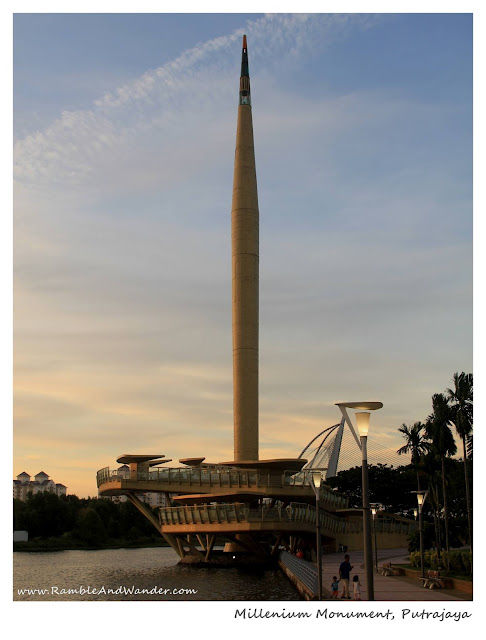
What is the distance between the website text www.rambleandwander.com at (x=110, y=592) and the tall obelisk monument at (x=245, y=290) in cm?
2463

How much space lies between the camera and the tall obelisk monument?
219 feet

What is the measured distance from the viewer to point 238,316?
68.5 m

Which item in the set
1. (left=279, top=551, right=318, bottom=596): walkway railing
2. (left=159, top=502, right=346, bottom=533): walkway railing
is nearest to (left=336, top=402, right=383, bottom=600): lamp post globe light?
(left=279, top=551, right=318, bottom=596): walkway railing

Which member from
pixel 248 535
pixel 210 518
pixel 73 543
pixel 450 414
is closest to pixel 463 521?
pixel 450 414

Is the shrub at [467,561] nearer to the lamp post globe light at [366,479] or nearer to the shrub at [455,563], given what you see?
the shrub at [455,563]

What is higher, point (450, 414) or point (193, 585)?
point (450, 414)

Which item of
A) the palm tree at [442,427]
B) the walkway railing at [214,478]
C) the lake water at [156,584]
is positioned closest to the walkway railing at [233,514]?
the walkway railing at [214,478]

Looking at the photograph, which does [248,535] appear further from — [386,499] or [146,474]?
[386,499]
